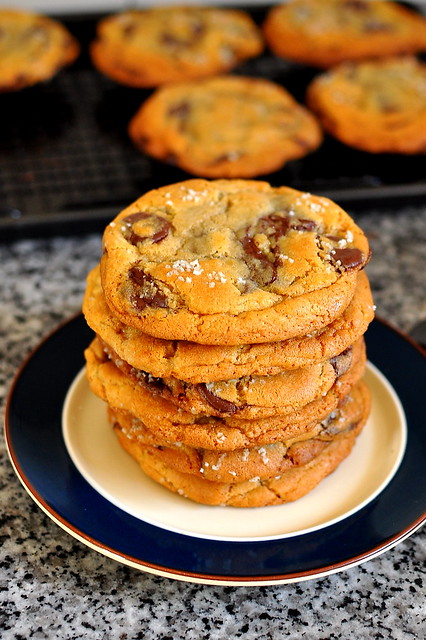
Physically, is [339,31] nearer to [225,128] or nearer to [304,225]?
[225,128]

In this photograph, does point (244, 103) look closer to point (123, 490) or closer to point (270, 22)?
point (270, 22)

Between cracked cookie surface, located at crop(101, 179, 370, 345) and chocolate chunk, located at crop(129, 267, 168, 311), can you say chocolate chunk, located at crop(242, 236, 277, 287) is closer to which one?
cracked cookie surface, located at crop(101, 179, 370, 345)

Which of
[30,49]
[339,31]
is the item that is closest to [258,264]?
[30,49]

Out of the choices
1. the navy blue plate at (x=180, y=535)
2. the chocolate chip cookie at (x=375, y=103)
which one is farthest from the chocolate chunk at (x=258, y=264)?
the chocolate chip cookie at (x=375, y=103)

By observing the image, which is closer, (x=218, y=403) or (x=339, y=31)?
(x=218, y=403)

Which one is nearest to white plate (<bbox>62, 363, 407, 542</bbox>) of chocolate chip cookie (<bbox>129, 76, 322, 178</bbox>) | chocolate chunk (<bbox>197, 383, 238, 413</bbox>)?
chocolate chunk (<bbox>197, 383, 238, 413</bbox>)

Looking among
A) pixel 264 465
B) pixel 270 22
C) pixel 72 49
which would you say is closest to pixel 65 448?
pixel 264 465
